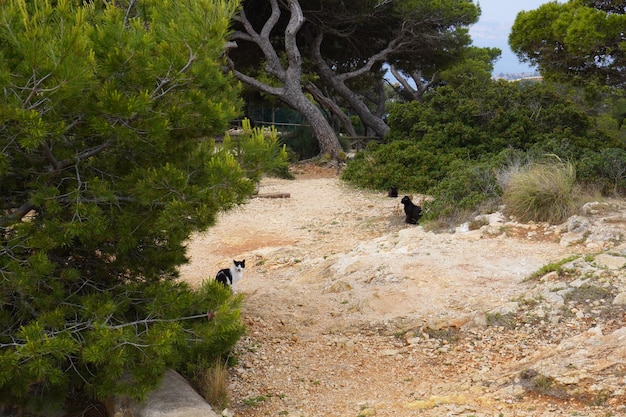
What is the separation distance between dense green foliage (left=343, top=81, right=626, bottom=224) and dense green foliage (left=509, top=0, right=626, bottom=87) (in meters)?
0.79

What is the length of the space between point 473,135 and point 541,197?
6.09 meters

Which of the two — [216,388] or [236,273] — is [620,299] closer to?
[216,388]

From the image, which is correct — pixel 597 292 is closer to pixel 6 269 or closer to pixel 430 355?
pixel 430 355

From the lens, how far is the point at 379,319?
6.27 m

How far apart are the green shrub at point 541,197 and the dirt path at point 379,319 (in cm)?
40

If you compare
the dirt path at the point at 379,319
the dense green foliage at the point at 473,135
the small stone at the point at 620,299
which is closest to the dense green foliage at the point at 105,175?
the dirt path at the point at 379,319

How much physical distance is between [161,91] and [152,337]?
1524 mm

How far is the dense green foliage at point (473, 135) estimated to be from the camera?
12953 mm

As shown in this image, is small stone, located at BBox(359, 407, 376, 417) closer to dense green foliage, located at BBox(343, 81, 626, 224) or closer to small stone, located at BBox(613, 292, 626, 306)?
small stone, located at BBox(613, 292, 626, 306)

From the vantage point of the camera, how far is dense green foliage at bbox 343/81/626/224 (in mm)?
12953

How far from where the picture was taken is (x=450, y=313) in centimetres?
612

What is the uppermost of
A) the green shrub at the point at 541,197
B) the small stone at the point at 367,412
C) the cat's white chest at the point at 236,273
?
the green shrub at the point at 541,197

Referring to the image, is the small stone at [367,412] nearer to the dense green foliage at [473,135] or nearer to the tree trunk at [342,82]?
the dense green foliage at [473,135]

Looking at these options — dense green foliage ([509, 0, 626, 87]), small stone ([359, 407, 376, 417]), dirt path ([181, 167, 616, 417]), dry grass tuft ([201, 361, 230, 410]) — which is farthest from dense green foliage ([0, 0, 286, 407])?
dense green foliage ([509, 0, 626, 87])
